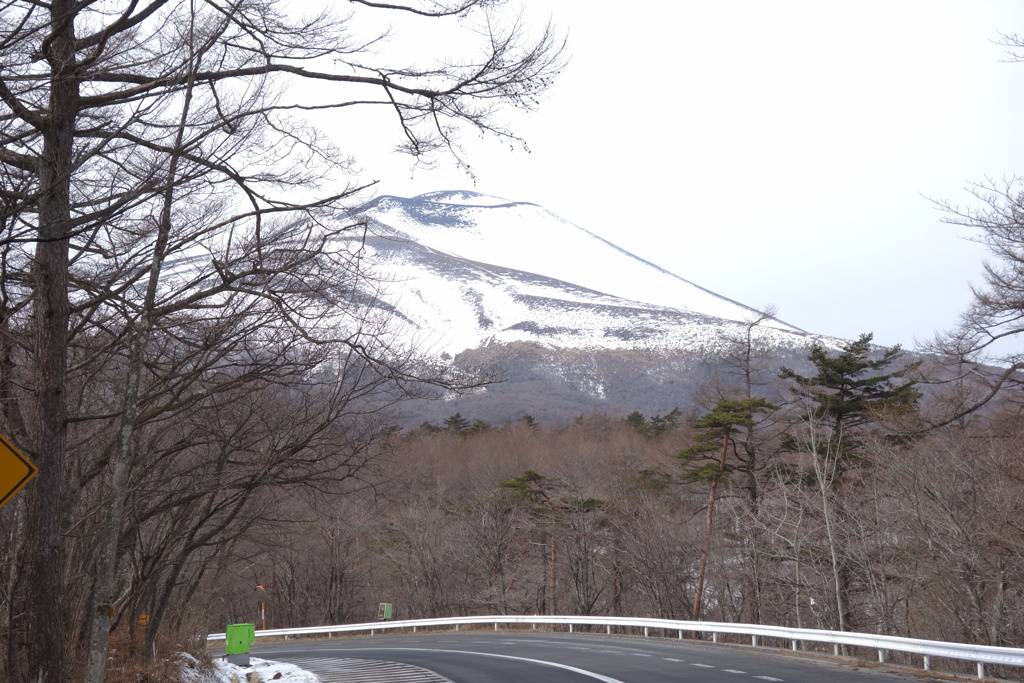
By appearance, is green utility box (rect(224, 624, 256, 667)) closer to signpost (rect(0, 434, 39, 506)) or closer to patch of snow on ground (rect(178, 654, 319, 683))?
patch of snow on ground (rect(178, 654, 319, 683))

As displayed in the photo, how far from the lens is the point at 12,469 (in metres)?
5.69

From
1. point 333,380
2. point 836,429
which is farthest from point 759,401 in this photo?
point 333,380

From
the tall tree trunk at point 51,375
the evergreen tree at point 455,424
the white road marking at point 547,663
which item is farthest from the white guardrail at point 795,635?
the evergreen tree at point 455,424

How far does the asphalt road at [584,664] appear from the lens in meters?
13.3

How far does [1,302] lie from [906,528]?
23.9m

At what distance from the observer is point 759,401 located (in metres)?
34.2

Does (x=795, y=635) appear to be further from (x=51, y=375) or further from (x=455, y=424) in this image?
(x=455, y=424)

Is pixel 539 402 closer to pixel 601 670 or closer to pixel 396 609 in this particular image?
pixel 396 609

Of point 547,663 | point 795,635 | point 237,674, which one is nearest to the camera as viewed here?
point 547,663

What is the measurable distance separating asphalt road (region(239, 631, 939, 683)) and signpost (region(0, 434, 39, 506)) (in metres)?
9.78

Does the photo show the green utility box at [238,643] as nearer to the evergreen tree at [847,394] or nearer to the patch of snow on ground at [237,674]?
the patch of snow on ground at [237,674]

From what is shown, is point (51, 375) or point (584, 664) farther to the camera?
point (584, 664)

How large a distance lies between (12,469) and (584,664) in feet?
41.8

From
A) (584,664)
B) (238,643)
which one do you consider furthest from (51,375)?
(238,643)
